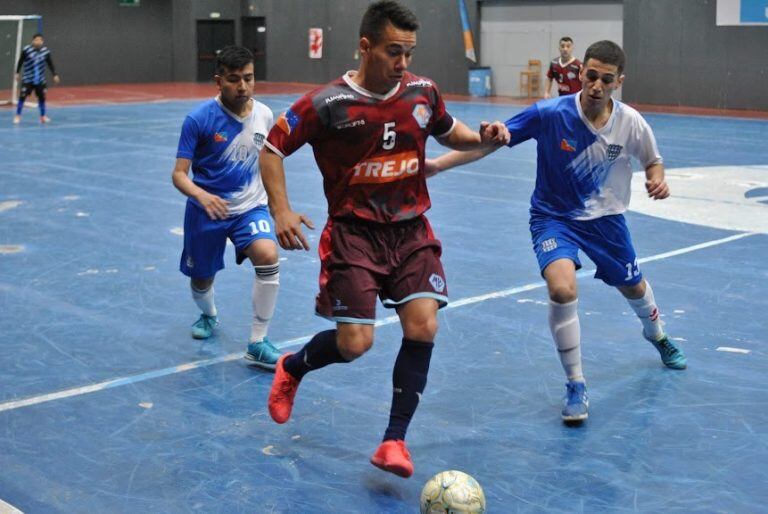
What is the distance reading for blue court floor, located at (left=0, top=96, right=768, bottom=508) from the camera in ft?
15.9

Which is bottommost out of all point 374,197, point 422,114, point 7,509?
point 7,509

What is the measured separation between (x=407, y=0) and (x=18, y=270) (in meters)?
30.0

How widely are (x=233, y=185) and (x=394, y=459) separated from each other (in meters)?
2.91

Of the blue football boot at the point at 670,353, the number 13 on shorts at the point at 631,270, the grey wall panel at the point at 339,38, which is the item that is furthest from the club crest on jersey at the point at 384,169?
the grey wall panel at the point at 339,38

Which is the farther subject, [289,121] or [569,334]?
[569,334]

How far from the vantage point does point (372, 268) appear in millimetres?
5078

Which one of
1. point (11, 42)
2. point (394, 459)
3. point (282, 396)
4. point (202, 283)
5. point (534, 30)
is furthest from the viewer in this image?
point (534, 30)

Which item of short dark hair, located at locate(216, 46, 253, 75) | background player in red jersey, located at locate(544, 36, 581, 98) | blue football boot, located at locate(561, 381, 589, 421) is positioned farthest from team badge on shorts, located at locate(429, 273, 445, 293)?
background player in red jersey, located at locate(544, 36, 581, 98)

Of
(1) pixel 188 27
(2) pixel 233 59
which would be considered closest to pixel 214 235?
(2) pixel 233 59

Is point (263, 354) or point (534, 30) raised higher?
point (534, 30)

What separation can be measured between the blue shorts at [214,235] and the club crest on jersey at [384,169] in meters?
1.97

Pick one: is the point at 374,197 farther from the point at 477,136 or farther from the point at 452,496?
the point at 452,496

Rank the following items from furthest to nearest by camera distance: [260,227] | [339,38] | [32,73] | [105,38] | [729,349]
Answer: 1. [105,38]
2. [339,38]
3. [32,73]
4. [729,349]
5. [260,227]

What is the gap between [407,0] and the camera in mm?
37656
